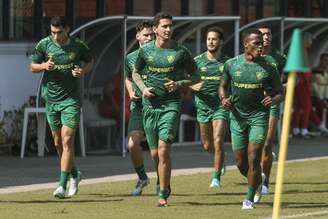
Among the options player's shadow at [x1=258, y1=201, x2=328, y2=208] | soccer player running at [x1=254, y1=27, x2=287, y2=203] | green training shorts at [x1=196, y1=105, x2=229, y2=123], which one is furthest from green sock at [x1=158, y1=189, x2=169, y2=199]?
green training shorts at [x1=196, y1=105, x2=229, y2=123]

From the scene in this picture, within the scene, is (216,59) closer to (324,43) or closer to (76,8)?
(76,8)

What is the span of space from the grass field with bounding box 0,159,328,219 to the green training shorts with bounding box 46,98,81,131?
0.87 metres

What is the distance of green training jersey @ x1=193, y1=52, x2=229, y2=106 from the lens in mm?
15152

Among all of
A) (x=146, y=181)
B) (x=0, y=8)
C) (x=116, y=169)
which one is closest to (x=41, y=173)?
(x=116, y=169)

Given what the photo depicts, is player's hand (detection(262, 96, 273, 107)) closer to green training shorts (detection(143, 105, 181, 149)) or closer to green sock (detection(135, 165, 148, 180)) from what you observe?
green training shorts (detection(143, 105, 181, 149))

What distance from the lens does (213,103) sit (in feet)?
49.7

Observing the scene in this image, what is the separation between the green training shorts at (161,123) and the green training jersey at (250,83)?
2.18 feet

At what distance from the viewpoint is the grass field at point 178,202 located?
11820mm

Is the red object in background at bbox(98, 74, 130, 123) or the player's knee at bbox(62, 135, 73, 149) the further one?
the red object in background at bbox(98, 74, 130, 123)

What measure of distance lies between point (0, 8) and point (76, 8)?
4.76ft

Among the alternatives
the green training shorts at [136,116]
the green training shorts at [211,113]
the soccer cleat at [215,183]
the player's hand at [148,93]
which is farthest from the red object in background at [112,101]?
the player's hand at [148,93]

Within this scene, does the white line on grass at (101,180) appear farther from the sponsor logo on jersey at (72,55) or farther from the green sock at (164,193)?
the green sock at (164,193)

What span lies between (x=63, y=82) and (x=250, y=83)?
8.03ft

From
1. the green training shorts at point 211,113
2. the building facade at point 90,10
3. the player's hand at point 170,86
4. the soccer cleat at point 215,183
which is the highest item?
the building facade at point 90,10
